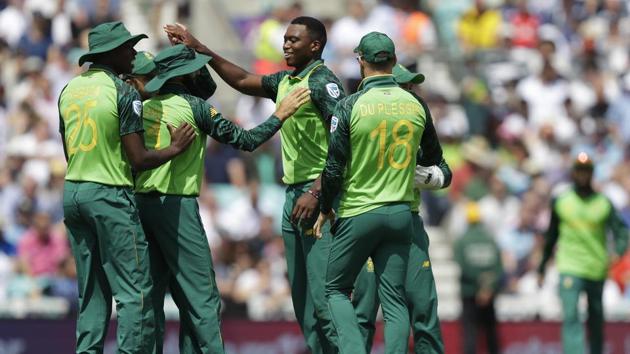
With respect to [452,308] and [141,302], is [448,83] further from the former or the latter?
[141,302]

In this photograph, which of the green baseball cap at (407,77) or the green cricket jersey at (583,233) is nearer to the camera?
the green baseball cap at (407,77)

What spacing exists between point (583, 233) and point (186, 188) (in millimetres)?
6108

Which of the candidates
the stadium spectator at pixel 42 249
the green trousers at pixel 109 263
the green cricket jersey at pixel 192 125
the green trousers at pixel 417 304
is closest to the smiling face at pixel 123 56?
the green cricket jersey at pixel 192 125

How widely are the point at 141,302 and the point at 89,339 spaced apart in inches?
19.0

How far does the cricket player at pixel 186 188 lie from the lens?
11.0m

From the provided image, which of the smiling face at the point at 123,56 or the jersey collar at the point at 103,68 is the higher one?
the smiling face at the point at 123,56

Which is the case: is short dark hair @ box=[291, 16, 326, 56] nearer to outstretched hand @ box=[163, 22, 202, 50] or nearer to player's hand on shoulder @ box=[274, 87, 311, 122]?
player's hand on shoulder @ box=[274, 87, 311, 122]

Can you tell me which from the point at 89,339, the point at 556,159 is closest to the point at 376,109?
the point at 89,339

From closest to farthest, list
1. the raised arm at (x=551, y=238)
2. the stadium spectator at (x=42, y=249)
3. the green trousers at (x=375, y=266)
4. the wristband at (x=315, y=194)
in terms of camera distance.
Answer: the green trousers at (x=375, y=266) → the wristband at (x=315, y=194) → the raised arm at (x=551, y=238) → the stadium spectator at (x=42, y=249)

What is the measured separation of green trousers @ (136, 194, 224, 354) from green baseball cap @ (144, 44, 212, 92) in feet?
2.91

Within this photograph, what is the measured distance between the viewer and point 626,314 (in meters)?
19.0

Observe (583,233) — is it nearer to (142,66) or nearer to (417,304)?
(417,304)

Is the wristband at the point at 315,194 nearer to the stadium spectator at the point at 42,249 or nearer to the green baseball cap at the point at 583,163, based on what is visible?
the green baseball cap at the point at 583,163

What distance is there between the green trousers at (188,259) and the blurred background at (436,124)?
232 inches
